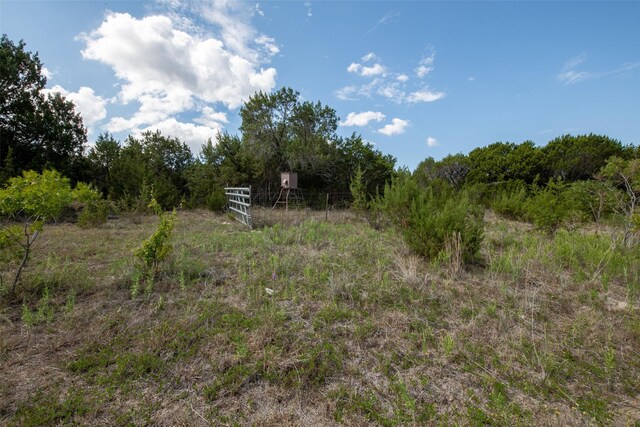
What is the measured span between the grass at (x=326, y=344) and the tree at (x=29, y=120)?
11.9 metres

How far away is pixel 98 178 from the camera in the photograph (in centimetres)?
1456

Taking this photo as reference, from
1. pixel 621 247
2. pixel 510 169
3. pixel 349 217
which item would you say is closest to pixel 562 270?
pixel 621 247

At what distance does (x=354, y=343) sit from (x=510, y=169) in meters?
18.2

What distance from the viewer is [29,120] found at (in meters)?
12.3

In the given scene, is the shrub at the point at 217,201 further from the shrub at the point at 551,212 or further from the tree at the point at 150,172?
the shrub at the point at 551,212

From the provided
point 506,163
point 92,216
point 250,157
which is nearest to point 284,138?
point 250,157

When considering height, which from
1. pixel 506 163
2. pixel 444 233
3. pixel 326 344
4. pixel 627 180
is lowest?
pixel 326 344

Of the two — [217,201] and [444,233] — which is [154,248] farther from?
[217,201]

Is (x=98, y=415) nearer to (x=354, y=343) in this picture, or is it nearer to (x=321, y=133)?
(x=354, y=343)

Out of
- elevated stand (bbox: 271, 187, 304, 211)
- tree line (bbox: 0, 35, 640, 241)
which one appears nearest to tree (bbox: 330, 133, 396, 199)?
tree line (bbox: 0, 35, 640, 241)

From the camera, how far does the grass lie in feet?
5.88

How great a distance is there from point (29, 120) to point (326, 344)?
16.4 m

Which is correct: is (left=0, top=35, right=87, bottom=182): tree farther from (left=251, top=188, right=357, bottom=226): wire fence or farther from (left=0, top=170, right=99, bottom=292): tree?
(left=0, top=170, right=99, bottom=292): tree

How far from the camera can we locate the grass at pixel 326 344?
179 cm
